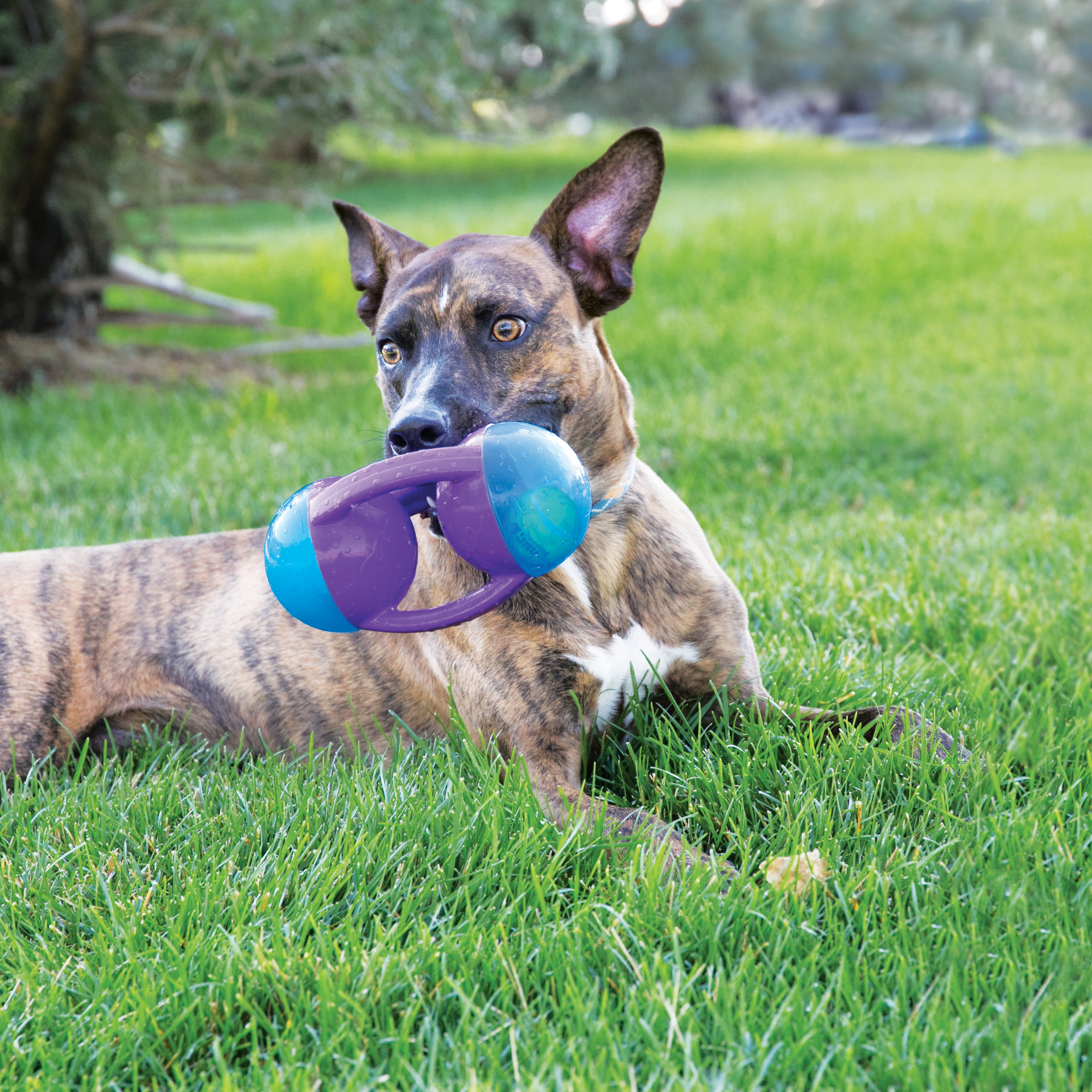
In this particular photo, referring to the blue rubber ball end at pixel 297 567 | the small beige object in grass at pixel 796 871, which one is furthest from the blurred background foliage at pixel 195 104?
the small beige object in grass at pixel 796 871

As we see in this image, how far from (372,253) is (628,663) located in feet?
5.27

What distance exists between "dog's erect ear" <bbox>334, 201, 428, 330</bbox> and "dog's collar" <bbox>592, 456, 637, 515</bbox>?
100 cm

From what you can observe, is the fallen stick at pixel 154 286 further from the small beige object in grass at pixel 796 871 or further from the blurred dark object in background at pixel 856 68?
the blurred dark object in background at pixel 856 68


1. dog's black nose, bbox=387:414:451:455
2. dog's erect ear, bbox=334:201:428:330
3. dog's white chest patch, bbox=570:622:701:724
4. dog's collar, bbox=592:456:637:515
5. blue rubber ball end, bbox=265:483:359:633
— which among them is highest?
dog's erect ear, bbox=334:201:428:330

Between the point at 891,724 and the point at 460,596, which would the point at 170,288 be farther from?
the point at 891,724

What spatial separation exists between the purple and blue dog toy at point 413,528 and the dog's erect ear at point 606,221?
34.7 inches

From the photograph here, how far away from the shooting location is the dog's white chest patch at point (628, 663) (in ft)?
9.93

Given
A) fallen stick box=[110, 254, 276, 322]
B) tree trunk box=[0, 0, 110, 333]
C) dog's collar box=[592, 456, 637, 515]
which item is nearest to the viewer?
dog's collar box=[592, 456, 637, 515]

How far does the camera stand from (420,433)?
2648 millimetres

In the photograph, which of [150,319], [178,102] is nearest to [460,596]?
[178,102]

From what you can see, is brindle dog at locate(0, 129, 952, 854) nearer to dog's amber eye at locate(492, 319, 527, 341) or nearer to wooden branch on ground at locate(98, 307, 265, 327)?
dog's amber eye at locate(492, 319, 527, 341)

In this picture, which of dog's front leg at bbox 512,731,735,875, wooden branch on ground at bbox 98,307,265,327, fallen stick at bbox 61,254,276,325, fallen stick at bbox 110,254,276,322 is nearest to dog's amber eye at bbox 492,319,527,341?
dog's front leg at bbox 512,731,735,875

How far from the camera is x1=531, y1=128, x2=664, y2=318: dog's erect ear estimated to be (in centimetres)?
323

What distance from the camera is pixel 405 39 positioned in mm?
7125
